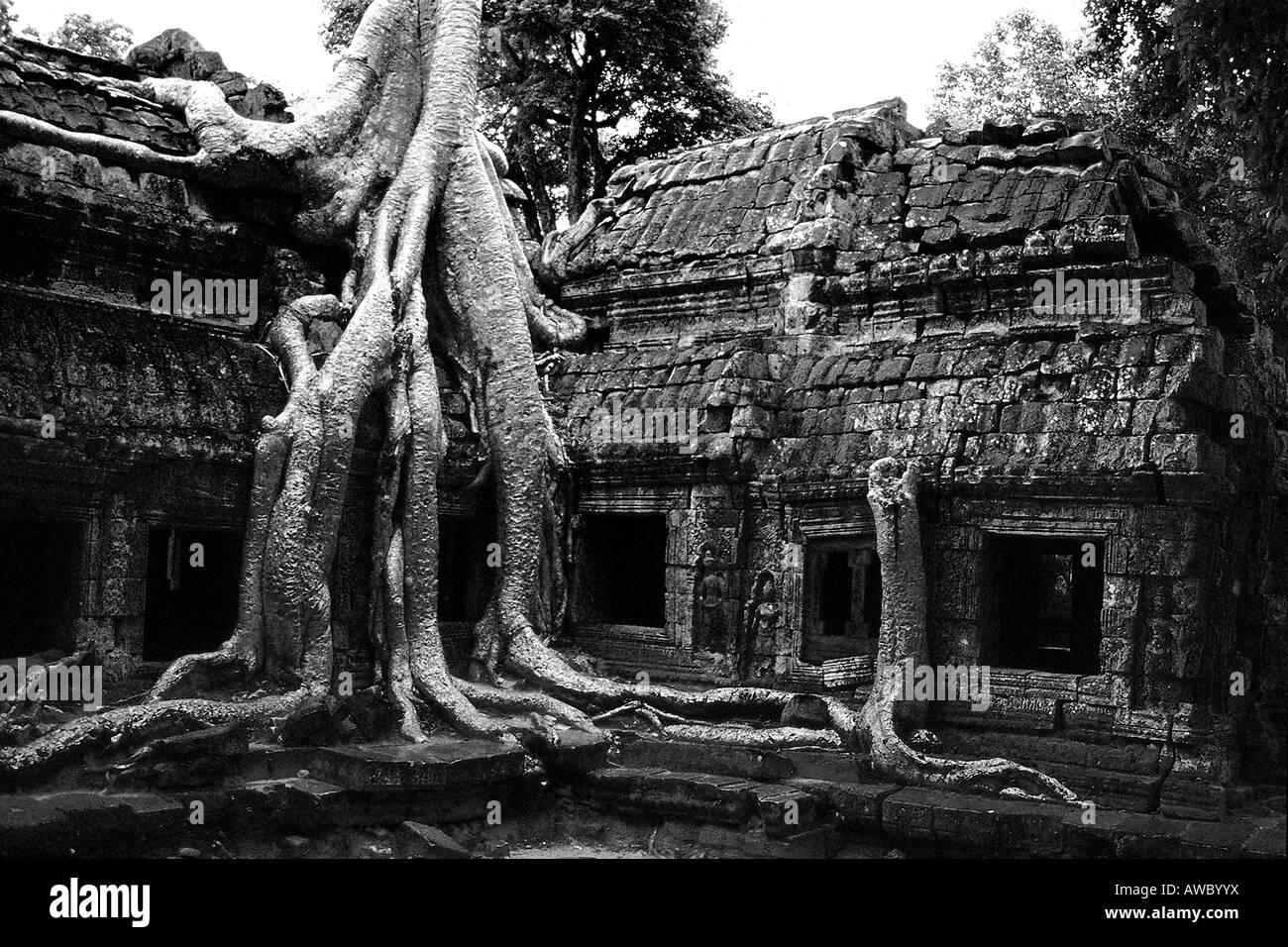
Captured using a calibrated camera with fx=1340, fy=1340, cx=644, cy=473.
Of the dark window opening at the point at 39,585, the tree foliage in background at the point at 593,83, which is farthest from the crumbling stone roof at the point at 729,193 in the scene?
the tree foliage in background at the point at 593,83

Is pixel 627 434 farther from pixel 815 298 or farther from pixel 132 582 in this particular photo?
pixel 132 582

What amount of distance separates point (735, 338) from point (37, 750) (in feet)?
17.5

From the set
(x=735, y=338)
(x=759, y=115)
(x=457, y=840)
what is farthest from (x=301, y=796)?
(x=759, y=115)

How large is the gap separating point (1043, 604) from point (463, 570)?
17.8 ft

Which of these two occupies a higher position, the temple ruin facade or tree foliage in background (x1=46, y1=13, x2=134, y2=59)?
tree foliage in background (x1=46, y1=13, x2=134, y2=59)

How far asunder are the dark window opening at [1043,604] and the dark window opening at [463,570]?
360 cm

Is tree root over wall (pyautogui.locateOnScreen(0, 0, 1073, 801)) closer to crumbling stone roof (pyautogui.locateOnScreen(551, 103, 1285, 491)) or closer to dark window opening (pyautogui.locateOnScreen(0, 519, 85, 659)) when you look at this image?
crumbling stone roof (pyautogui.locateOnScreen(551, 103, 1285, 491))

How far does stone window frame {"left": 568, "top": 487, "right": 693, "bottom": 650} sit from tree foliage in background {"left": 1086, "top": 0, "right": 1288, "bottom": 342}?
15.4 feet

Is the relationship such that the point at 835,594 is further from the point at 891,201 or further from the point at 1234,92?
the point at 1234,92

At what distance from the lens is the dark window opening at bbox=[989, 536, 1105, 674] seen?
8.21 metres

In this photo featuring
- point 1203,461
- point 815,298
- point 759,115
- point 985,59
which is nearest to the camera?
point 1203,461

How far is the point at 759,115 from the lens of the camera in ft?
66.5

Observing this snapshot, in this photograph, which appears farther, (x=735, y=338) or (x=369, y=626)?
(x=735, y=338)

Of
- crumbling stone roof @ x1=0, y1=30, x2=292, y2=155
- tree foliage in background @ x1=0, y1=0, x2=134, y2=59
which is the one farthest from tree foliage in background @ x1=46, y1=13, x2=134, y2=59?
crumbling stone roof @ x1=0, y1=30, x2=292, y2=155
